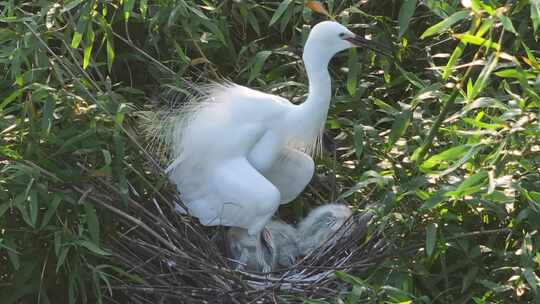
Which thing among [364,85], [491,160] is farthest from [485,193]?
[364,85]

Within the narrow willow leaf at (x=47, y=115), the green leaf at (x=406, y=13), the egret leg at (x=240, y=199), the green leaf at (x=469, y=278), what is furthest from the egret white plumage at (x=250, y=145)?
the green leaf at (x=469, y=278)

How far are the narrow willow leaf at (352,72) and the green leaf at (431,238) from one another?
481 millimetres

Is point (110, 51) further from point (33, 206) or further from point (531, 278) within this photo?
point (531, 278)

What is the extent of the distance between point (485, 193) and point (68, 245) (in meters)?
0.85

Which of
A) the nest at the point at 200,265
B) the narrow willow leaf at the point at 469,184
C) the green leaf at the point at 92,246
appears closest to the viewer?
the narrow willow leaf at the point at 469,184

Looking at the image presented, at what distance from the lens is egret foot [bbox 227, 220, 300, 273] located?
112 inches

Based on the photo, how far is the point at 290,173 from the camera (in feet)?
9.52

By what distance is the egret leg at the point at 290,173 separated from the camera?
9.48ft

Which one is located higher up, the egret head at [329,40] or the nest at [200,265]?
the egret head at [329,40]

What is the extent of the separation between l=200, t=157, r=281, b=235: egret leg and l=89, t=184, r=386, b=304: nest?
56 millimetres

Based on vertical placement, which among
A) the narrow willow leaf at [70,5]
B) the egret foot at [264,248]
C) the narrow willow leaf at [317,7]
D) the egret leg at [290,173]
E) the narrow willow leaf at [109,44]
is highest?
the narrow willow leaf at [317,7]

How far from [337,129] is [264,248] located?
16.2 inches

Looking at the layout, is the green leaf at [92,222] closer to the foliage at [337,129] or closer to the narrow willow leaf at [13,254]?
the foliage at [337,129]

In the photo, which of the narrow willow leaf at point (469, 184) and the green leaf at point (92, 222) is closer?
the narrow willow leaf at point (469, 184)
